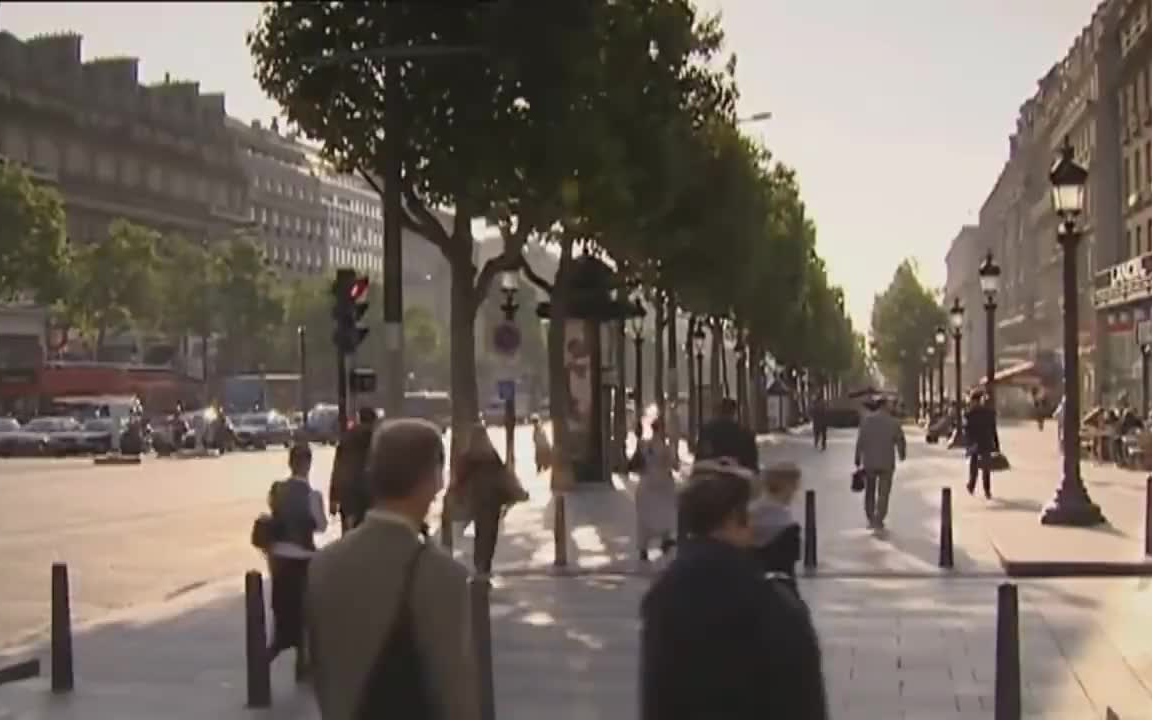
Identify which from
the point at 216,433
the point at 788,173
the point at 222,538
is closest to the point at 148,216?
the point at 216,433

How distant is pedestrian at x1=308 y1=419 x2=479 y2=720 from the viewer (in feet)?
16.5

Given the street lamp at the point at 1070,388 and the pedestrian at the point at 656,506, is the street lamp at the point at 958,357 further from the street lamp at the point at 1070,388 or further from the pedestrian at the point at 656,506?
the pedestrian at the point at 656,506

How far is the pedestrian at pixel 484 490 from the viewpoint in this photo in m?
19.2

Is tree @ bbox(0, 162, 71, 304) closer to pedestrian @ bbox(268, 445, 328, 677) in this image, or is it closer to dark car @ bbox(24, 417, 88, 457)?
dark car @ bbox(24, 417, 88, 457)

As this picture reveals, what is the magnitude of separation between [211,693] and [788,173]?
59.3 metres

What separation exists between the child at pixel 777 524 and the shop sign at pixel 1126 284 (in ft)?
151

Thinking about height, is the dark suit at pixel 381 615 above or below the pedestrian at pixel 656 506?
above

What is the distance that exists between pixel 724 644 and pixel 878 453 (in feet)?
68.2

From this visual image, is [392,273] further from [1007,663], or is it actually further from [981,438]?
[981,438]

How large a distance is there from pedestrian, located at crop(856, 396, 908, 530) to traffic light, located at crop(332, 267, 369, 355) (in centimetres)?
719

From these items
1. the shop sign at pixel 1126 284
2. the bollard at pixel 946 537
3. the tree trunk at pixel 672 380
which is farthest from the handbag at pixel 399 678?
the shop sign at pixel 1126 284

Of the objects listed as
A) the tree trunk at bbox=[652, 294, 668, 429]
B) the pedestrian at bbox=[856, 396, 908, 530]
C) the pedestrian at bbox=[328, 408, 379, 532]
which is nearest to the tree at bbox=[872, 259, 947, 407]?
the tree trunk at bbox=[652, 294, 668, 429]

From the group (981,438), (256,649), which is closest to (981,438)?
(981,438)

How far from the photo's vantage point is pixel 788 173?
2771 inches
